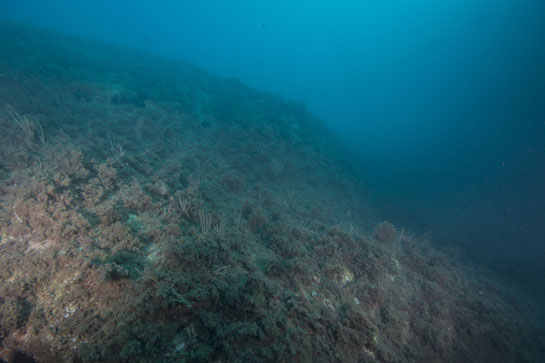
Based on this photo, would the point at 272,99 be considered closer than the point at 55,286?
No

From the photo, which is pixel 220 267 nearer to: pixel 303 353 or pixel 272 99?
pixel 303 353

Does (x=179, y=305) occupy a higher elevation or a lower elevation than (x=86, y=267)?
higher

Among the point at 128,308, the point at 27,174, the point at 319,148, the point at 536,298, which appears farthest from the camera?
the point at 319,148

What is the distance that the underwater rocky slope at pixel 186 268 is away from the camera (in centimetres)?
349

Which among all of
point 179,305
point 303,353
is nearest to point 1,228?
point 179,305

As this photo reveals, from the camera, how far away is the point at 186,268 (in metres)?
A: 4.43

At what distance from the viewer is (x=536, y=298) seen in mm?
11148

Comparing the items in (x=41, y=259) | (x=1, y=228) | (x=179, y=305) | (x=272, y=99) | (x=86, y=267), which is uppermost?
(x=272, y=99)

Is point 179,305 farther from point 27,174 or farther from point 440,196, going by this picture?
point 440,196

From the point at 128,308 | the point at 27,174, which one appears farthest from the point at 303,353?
the point at 27,174

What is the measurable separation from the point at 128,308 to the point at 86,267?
4.05 feet

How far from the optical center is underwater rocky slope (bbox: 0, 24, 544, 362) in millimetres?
3490

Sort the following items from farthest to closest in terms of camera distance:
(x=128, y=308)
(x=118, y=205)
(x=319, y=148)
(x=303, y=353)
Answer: (x=319, y=148)
(x=118, y=205)
(x=303, y=353)
(x=128, y=308)

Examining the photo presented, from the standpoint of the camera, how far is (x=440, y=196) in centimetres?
2308
